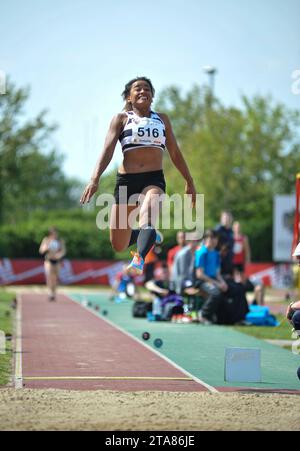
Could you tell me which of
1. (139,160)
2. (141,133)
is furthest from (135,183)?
(141,133)

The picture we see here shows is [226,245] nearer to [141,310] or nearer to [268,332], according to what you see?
[141,310]

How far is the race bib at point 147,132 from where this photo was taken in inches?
343

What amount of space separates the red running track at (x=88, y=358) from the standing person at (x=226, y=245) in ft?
8.36

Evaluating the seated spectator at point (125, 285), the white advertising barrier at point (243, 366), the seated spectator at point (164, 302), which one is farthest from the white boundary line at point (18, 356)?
the seated spectator at point (125, 285)

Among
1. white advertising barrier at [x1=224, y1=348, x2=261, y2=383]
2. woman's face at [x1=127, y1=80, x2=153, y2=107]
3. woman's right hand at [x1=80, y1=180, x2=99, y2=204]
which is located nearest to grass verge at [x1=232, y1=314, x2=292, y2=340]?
white advertising barrier at [x1=224, y1=348, x2=261, y2=383]

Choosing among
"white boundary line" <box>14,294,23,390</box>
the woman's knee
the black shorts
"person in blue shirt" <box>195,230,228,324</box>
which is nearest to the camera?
"white boundary line" <box>14,294,23,390</box>

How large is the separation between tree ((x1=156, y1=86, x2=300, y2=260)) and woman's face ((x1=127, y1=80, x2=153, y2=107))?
35319 millimetres

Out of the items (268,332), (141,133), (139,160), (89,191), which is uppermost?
(141,133)

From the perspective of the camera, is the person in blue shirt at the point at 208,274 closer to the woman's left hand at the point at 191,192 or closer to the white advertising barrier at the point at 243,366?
the woman's left hand at the point at 191,192

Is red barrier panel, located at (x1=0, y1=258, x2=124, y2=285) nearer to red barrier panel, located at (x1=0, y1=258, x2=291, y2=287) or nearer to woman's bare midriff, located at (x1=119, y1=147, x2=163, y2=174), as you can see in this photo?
red barrier panel, located at (x1=0, y1=258, x2=291, y2=287)

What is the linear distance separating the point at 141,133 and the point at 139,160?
0.28 metres

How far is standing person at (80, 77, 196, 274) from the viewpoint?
Result: 872 centimetres

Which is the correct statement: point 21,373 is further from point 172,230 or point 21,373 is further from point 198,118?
point 198,118

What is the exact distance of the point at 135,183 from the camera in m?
8.83
